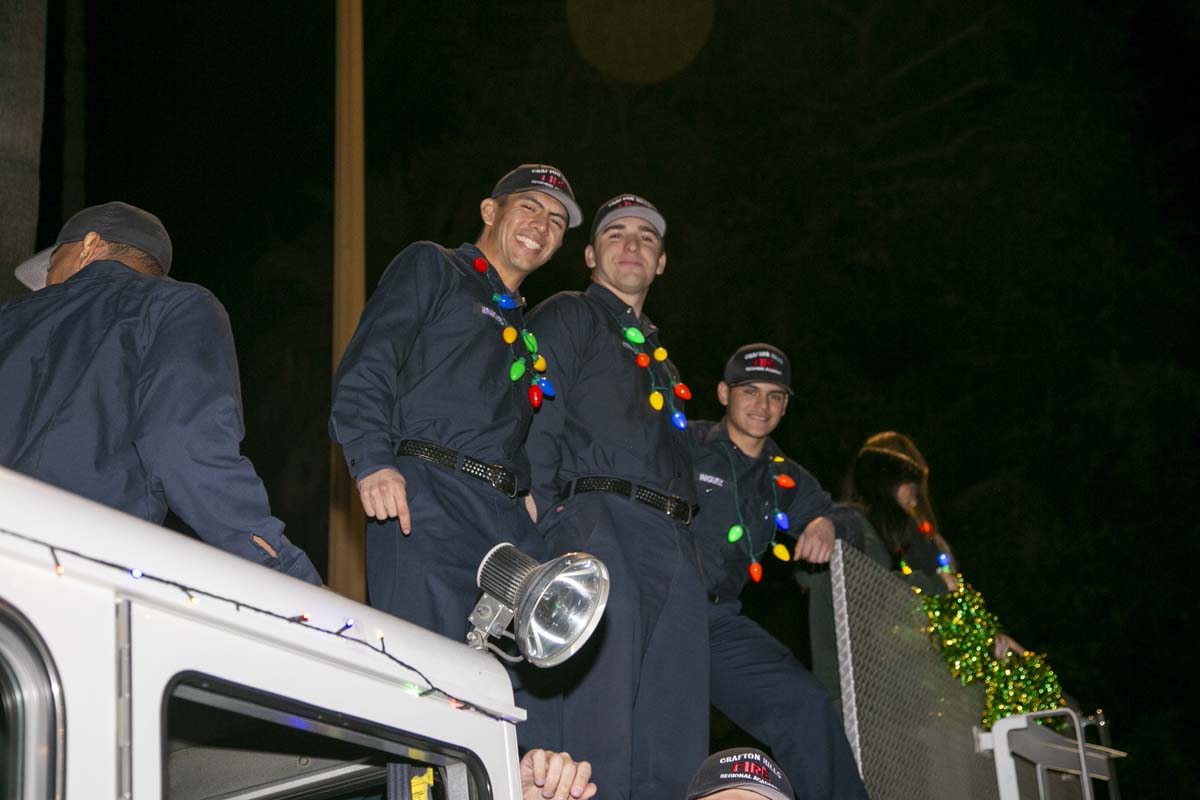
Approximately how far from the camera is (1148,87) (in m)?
23.9

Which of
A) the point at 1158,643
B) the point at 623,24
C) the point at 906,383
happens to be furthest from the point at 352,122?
the point at 1158,643

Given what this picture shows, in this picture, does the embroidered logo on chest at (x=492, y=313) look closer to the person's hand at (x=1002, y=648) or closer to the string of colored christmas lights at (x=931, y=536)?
the string of colored christmas lights at (x=931, y=536)

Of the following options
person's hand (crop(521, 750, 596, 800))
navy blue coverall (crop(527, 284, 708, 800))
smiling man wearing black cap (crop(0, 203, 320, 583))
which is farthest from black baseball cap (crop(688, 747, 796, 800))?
smiling man wearing black cap (crop(0, 203, 320, 583))

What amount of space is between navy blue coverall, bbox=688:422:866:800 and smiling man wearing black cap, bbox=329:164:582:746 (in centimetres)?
134

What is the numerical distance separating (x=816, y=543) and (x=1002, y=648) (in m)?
1.34

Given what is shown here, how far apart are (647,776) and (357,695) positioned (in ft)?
7.84

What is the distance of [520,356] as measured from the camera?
15.0 ft

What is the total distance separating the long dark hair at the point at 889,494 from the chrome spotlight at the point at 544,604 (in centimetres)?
430

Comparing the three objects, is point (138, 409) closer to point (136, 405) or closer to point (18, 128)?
point (136, 405)

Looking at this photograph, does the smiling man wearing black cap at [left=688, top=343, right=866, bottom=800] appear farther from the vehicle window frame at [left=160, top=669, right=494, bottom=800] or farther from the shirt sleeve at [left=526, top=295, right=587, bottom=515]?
the vehicle window frame at [left=160, top=669, right=494, bottom=800]

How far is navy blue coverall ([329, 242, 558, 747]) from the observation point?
397 cm

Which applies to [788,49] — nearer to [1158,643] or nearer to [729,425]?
[1158,643]

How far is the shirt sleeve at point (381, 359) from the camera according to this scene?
4027 millimetres

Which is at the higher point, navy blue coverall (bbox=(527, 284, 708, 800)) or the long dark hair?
the long dark hair
